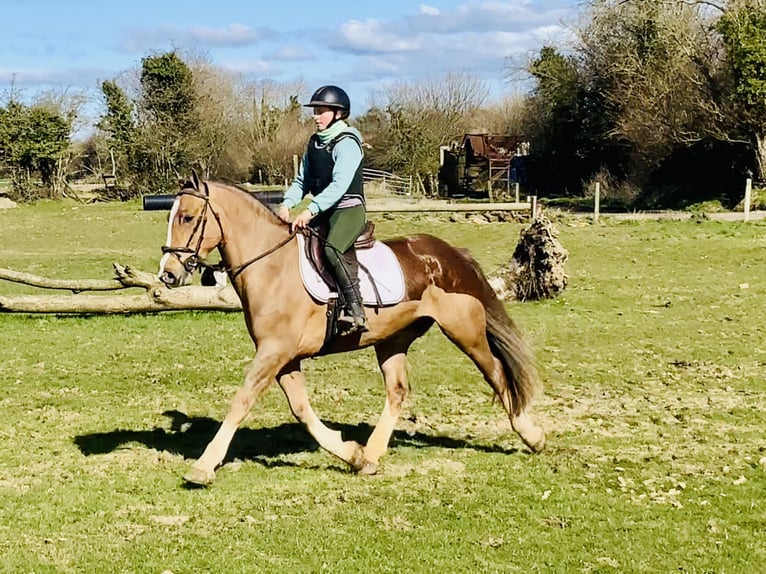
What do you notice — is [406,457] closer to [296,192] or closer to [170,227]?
[296,192]

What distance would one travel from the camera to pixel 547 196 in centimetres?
4847

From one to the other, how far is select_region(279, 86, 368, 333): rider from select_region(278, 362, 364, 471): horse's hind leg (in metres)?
0.60

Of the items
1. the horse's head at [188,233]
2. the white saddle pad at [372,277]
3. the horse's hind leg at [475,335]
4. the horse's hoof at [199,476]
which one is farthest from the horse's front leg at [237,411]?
the horse's hind leg at [475,335]

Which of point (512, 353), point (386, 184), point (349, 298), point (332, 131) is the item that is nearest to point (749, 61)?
point (386, 184)

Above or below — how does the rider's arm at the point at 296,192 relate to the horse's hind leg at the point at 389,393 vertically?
above

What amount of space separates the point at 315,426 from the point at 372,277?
126 cm

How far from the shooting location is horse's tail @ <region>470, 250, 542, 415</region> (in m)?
7.71

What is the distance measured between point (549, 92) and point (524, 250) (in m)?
35.7

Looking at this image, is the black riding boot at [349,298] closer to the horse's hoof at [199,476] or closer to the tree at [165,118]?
the horse's hoof at [199,476]

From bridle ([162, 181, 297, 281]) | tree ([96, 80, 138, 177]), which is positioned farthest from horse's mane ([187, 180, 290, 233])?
tree ([96, 80, 138, 177])

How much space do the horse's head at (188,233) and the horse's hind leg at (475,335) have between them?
1.89 meters

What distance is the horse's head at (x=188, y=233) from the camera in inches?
262

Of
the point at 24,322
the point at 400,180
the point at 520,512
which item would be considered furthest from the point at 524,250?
the point at 400,180

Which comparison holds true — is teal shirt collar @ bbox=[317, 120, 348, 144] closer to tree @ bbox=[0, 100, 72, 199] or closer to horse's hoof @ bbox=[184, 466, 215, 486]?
horse's hoof @ bbox=[184, 466, 215, 486]
